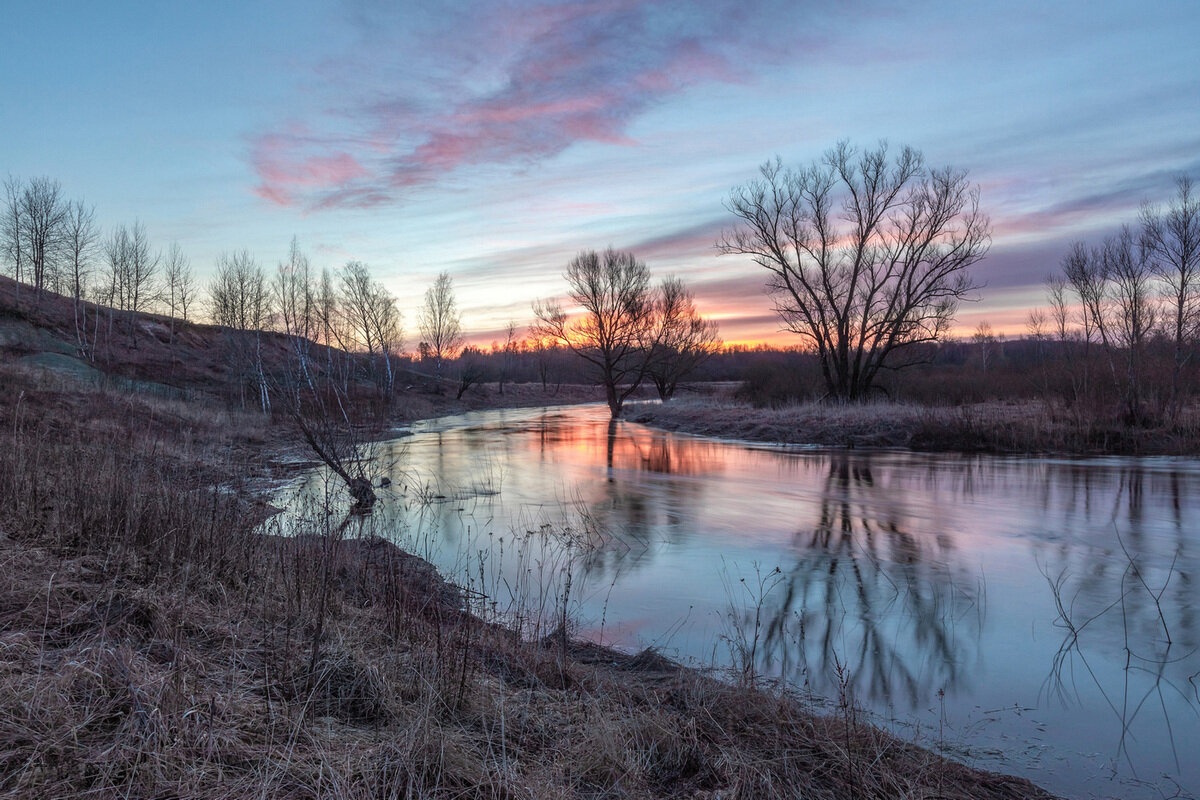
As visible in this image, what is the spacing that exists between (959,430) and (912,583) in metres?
17.1

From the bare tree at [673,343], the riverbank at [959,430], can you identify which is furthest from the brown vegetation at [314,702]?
the bare tree at [673,343]

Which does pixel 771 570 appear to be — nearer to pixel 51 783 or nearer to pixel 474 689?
pixel 474 689

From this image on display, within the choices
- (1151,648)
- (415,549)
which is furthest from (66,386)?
(1151,648)

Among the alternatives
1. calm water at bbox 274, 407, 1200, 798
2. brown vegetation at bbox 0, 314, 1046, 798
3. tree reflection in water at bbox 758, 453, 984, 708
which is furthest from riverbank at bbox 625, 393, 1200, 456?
brown vegetation at bbox 0, 314, 1046, 798

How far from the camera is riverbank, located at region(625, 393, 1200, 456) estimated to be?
20.4 meters

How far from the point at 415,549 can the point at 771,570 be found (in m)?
4.92

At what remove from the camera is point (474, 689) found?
13.6 ft

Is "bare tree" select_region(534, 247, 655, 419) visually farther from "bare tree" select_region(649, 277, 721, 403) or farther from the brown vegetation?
the brown vegetation

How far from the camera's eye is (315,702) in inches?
148

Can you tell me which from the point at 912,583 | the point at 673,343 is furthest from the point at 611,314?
the point at 912,583

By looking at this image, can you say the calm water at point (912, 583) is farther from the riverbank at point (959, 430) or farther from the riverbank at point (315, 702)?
the riverbank at point (959, 430)

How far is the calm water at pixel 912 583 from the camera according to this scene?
4801 millimetres

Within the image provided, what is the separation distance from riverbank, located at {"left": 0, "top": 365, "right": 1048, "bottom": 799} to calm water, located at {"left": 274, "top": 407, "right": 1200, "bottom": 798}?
0.77 meters

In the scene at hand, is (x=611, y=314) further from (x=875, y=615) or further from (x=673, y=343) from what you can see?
(x=875, y=615)
